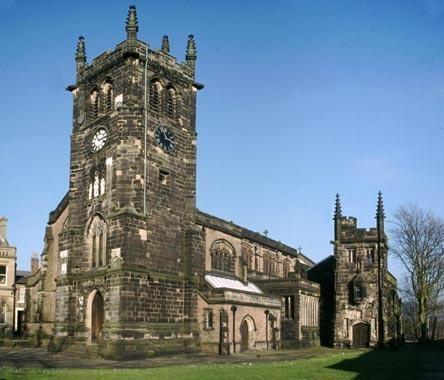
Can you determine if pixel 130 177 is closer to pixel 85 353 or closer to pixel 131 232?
pixel 131 232

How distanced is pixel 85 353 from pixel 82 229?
8.40m

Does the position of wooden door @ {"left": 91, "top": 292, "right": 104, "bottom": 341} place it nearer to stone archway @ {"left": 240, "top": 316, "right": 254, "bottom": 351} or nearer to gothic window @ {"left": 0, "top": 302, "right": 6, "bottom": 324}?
stone archway @ {"left": 240, "top": 316, "right": 254, "bottom": 351}

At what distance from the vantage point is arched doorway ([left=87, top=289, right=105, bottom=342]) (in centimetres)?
3691

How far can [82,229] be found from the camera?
39531 mm

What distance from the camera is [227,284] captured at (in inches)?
1775

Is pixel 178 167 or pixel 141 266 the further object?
pixel 178 167

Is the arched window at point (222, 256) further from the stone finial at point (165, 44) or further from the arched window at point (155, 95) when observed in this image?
the stone finial at point (165, 44)

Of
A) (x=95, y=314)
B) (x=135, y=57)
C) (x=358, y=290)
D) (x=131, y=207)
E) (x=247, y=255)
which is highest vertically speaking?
(x=135, y=57)

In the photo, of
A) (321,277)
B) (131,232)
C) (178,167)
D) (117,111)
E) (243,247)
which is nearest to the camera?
(131,232)

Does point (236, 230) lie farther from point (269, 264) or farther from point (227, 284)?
point (269, 264)

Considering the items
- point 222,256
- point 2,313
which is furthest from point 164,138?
point 2,313

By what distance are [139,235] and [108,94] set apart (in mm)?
10822

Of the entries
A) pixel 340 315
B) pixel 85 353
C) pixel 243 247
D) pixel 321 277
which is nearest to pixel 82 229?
pixel 85 353

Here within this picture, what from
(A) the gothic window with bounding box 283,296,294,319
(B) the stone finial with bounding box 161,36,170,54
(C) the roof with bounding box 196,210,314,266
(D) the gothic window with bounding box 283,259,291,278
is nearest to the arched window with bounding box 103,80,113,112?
(B) the stone finial with bounding box 161,36,170,54
